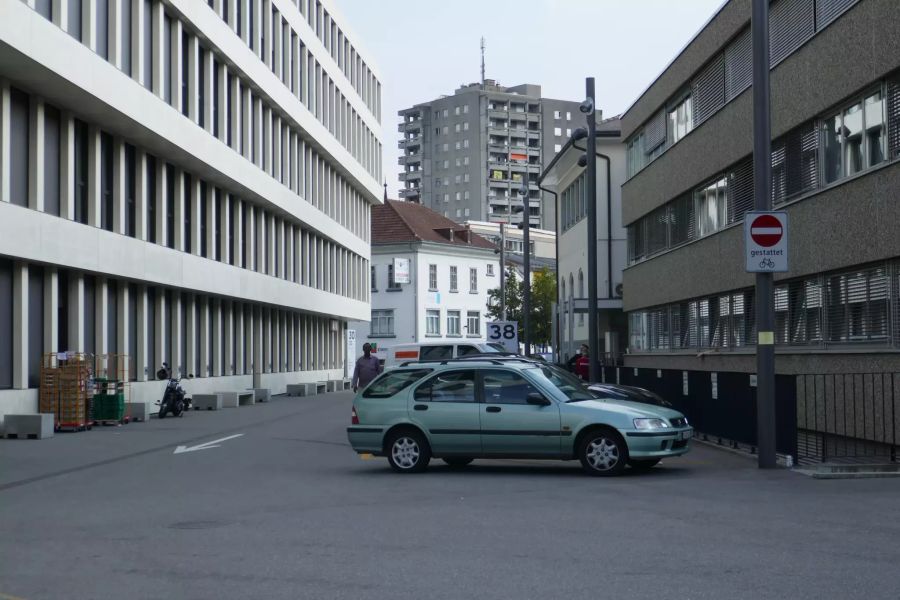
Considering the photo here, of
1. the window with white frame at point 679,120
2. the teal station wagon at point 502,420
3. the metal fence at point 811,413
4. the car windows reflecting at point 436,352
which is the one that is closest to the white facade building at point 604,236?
the window with white frame at point 679,120

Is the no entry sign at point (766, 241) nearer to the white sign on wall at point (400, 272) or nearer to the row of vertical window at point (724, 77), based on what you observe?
Answer: the row of vertical window at point (724, 77)

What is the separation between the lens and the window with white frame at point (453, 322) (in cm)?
9488

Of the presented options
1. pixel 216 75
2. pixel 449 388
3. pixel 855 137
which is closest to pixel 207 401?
pixel 216 75

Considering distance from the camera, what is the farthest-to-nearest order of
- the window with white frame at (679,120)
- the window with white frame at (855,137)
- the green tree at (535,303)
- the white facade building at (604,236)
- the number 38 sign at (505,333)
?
the green tree at (535,303) → the white facade building at (604,236) → the number 38 sign at (505,333) → the window with white frame at (679,120) → the window with white frame at (855,137)

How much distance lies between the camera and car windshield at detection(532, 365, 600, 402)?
16125 mm

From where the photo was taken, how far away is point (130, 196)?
35.0 m

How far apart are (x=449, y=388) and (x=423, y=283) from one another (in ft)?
251

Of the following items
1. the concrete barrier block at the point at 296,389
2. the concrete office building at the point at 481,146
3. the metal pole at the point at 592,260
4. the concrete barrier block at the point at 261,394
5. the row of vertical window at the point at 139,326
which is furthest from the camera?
the concrete office building at the point at 481,146

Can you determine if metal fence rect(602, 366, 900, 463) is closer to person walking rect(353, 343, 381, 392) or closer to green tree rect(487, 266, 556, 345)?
person walking rect(353, 343, 381, 392)

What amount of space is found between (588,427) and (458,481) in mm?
1788

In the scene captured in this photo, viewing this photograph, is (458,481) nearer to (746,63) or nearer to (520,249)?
(746,63)

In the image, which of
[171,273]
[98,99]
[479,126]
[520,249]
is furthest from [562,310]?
[479,126]

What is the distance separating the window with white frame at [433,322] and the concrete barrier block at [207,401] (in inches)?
2094

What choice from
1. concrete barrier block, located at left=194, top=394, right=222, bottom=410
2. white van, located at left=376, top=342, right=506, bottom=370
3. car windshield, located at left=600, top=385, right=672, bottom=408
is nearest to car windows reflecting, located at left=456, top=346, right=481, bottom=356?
white van, located at left=376, top=342, right=506, bottom=370
